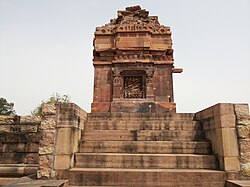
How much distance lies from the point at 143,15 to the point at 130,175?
432 inches

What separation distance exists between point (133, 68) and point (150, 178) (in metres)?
7.63

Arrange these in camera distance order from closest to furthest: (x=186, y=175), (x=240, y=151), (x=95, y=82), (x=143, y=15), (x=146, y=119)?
(x=186, y=175) → (x=240, y=151) → (x=146, y=119) → (x=95, y=82) → (x=143, y=15)

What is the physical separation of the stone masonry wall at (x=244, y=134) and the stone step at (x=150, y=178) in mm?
618

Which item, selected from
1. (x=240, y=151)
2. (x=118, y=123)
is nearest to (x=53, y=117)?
(x=118, y=123)

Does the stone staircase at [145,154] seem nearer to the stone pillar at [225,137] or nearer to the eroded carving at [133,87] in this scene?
the stone pillar at [225,137]

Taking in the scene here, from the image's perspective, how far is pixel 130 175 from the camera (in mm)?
4344

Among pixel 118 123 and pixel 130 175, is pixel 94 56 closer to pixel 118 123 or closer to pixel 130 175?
pixel 118 123

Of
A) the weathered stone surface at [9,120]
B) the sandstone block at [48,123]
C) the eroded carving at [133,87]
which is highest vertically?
the eroded carving at [133,87]

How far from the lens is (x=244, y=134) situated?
472cm

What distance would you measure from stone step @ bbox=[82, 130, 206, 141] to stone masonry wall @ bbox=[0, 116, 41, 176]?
176cm

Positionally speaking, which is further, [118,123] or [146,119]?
[146,119]

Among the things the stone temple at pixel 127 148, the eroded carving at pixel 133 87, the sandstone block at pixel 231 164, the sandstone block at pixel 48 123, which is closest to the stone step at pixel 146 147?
the stone temple at pixel 127 148

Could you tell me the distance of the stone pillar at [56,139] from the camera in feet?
14.9

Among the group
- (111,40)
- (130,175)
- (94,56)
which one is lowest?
(130,175)
